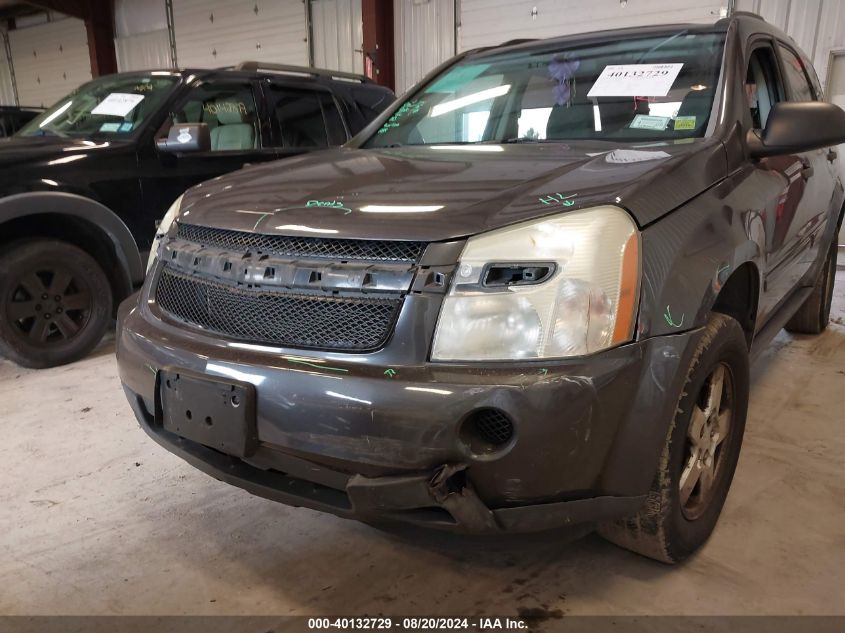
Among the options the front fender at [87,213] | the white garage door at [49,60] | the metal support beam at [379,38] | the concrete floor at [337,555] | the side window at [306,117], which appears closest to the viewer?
the concrete floor at [337,555]

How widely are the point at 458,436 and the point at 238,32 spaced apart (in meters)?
10.8

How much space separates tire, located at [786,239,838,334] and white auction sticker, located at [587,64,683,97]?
2.10 m

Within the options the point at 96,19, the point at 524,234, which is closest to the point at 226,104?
the point at 524,234

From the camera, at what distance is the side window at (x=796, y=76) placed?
276cm

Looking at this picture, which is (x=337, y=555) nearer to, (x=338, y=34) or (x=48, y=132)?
(x=48, y=132)

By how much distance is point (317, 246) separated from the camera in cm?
148

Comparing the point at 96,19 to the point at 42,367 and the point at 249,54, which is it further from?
the point at 42,367

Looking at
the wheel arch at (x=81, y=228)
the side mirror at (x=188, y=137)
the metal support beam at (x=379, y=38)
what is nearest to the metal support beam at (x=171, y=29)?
the metal support beam at (x=379, y=38)

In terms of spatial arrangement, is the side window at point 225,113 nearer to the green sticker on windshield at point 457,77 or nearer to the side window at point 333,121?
the side window at point 333,121

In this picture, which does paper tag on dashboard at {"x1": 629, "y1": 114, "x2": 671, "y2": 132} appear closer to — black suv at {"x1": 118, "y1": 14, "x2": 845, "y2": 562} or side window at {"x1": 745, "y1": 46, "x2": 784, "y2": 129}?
black suv at {"x1": 118, "y1": 14, "x2": 845, "y2": 562}

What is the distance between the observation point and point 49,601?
1.72 metres

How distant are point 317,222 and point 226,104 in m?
3.06

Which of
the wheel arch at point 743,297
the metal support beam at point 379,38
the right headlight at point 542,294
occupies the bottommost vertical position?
the wheel arch at point 743,297

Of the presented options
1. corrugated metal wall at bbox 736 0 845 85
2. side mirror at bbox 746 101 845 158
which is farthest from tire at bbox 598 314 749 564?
corrugated metal wall at bbox 736 0 845 85
